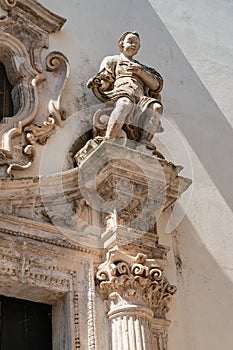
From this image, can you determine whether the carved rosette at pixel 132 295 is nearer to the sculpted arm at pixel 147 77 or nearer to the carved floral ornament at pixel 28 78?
the carved floral ornament at pixel 28 78

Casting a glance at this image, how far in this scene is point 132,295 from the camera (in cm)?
547

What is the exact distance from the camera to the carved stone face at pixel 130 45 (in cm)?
668

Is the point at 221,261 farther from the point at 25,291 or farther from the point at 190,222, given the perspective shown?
the point at 25,291

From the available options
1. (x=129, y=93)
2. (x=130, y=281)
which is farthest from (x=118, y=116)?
(x=130, y=281)

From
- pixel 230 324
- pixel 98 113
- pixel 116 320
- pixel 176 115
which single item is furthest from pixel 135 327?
pixel 176 115

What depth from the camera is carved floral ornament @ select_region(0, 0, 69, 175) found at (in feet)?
20.1

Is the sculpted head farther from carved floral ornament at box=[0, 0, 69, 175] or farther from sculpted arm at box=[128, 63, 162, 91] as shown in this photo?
carved floral ornament at box=[0, 0, 69, 175]

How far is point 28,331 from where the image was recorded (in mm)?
5535

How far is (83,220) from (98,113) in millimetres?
1115

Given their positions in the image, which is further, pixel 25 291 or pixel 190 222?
pixel 190 222

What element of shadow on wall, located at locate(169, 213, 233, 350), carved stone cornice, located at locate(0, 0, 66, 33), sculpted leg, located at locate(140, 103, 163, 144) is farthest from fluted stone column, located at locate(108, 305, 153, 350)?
carved stone cornice, located at locate(0, 0, 66, 33)

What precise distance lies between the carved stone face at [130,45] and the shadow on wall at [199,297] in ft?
5.29

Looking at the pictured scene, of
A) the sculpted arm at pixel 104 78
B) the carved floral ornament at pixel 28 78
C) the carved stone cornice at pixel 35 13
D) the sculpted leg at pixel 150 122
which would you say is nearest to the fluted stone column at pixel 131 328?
the carved floral ornament at pixel 28 78

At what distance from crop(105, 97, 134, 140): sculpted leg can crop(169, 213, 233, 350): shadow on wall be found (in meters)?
1.11
